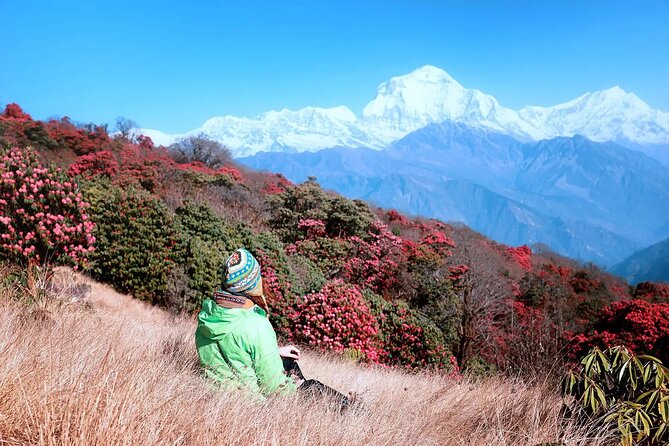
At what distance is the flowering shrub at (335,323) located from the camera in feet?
25.9

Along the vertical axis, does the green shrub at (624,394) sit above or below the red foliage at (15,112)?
below

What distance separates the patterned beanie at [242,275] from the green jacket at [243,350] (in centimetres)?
13

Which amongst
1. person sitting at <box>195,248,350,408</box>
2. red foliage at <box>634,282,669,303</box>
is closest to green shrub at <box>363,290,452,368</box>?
person sitting at <box>195,248,350,408</box>

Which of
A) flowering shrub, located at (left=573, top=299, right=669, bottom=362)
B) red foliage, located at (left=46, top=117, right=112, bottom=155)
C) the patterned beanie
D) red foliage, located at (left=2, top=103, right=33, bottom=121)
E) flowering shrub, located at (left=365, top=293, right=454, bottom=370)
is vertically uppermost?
red foliage, located at (left=2, top=103, right=33, bottom=121)

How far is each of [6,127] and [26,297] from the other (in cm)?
2301

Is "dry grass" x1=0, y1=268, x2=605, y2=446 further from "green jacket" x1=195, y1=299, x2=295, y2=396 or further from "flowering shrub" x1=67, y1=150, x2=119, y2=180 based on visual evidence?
"flowering shrub" x1=67, y1=150, x2=119, y2=180

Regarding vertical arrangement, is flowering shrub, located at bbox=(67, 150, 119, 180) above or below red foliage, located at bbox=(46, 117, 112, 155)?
below

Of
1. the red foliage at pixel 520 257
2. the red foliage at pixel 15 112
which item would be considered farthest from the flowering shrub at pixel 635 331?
the red foliage at pixel 15 112

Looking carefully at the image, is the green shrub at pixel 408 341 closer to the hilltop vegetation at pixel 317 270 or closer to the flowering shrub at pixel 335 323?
the hilltop vegetation at pixel 317 270

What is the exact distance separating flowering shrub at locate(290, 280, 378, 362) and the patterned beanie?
17.4 ft

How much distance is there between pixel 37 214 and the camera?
18.2 ft

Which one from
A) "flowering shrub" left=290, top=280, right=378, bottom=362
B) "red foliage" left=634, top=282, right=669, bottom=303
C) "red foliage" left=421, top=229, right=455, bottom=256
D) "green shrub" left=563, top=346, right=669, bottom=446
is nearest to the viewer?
"green shrub" left=563, top=346, right=669, bottom=446

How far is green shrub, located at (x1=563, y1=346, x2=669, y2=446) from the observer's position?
2.33 metres

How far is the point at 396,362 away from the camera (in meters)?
8.75
